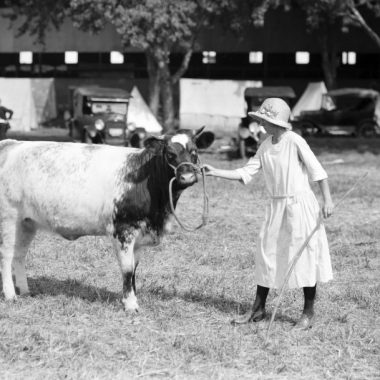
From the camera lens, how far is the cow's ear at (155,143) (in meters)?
6.88

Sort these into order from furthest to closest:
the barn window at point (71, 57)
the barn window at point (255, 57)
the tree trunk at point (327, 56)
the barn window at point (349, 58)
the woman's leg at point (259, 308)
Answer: the barn window at point (71, 57) < the barn window at point (255, 57) < the barn window at point (349, 58) < the tree trunk at point (327, 56) < the woman's leg at point (259, 308)

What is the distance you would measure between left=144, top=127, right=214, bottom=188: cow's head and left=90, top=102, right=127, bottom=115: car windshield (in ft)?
52.1

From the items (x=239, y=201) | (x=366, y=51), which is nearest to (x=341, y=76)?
(x=366, y=51)

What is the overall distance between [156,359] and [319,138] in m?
21.5

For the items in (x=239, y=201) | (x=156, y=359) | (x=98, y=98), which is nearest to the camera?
(x=156, y=359)

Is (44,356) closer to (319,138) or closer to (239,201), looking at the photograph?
(239,201)

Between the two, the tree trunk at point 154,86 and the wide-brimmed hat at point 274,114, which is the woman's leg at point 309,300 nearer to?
the wide-brimmed hat at point 274,114

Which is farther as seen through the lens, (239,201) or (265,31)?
(265,31)

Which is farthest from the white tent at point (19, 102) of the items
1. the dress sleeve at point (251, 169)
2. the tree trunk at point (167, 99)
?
the dress sleeve at point (251, 169)

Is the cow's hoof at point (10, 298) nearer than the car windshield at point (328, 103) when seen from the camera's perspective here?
Yes

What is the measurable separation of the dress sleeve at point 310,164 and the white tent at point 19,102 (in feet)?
80.1

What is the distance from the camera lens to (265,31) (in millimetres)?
36719

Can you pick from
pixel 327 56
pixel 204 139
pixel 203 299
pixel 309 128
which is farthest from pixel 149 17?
pixel 203 299

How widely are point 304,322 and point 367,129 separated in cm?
2195
